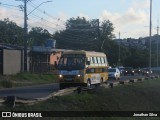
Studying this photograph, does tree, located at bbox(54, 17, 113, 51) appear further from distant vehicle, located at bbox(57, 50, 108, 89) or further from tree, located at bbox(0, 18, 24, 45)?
distant vehicle, located at bbox(57, 50, 108, 89)

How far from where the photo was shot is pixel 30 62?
67.0 metres

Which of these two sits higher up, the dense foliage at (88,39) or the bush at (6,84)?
the dense foliage at (88,39)

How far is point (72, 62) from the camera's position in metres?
32.7

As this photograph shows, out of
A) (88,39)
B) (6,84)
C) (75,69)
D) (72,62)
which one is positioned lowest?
(6,84)

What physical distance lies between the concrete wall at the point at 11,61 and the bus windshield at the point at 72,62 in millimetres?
23249

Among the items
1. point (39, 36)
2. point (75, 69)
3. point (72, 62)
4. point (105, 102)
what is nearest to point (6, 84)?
point (72, 62)

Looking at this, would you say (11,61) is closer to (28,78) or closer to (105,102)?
(28,78)

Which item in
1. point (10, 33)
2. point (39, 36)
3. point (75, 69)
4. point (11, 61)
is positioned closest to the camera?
point (75, 69)

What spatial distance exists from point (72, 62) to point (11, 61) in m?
25.6

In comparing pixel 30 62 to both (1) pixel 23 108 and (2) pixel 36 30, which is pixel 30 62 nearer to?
(1) pixel 23 108

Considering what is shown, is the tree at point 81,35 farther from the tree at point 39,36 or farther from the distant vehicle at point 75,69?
the distant vehicle at point 75,69

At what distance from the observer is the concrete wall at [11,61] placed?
55.4m

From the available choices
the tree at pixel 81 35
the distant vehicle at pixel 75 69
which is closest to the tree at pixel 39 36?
the tree at pixel 81 35

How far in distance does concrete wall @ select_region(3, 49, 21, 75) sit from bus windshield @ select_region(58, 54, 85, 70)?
2325 centimetres
